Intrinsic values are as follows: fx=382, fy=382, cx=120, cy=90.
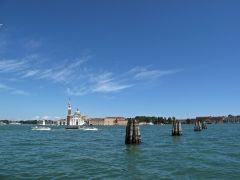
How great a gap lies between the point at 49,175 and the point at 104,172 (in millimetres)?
4186

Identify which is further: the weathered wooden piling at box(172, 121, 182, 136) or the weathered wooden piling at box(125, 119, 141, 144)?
the weathered wooden piling at box(172, 121, 182, 136)

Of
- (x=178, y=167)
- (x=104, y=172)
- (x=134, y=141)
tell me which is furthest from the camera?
(x=134, y=141)

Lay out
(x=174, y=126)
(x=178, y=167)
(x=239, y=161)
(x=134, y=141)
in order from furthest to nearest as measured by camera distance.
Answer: (x=174, y=126)
(x=134, y=141)
(x=239, y=161)
(x=178, y=167)

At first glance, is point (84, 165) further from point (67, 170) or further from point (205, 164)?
point (205, 164)

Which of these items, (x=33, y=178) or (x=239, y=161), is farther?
(x=239, y=161)

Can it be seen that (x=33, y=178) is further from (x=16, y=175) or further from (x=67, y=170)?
(x=67, y=170)

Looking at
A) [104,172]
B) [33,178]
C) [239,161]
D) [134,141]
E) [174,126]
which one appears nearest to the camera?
[33,178]

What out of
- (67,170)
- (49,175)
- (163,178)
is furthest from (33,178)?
(163,178)

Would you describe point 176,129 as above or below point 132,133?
above

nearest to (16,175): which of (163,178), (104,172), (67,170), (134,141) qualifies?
(67,170)

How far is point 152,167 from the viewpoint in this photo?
31.3m

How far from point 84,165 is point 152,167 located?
18.9 feet

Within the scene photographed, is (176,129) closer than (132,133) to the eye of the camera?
No

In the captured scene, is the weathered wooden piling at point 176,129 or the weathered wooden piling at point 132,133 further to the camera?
the weathered wooden piling at point 176,129
